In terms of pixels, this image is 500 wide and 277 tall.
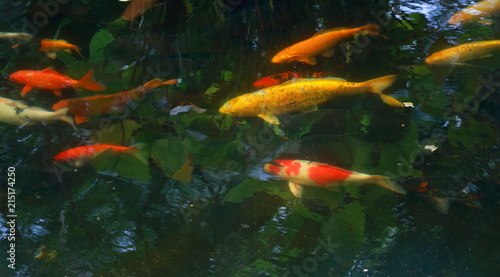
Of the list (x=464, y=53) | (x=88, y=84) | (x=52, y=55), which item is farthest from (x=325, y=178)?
(x=52, y=55)

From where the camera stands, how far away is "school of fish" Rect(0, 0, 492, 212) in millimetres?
2258

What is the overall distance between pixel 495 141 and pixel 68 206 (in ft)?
7.64

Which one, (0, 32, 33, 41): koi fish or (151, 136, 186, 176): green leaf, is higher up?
(0, 32, 33, 41): koi fish

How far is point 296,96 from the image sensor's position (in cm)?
266

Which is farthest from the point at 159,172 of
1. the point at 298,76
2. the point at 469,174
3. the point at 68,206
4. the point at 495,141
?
the point at 495,141

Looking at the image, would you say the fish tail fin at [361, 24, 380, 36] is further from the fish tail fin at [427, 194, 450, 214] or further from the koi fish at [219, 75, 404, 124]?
the fish tail fin at [427, 194, 450, 214]

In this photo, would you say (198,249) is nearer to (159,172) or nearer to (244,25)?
(159,172)

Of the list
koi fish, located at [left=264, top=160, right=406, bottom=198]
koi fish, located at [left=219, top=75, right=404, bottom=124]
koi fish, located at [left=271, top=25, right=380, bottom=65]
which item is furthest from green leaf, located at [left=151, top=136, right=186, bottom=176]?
koi fish, located at [left=271, top=25, right=380, bottom=65]

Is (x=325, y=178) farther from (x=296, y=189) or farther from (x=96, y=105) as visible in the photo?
(x=96, y=105)

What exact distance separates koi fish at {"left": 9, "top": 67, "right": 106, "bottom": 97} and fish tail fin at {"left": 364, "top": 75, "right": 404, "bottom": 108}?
5.74ft

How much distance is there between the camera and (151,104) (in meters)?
2.87

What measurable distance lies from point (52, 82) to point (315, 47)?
1807 mm

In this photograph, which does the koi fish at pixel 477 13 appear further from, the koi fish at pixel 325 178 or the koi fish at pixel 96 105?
the koi fish at pixel 96 105

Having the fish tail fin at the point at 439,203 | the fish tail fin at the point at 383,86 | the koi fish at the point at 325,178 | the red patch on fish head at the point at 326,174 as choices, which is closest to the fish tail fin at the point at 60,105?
the koi fish at the point at 325,178
